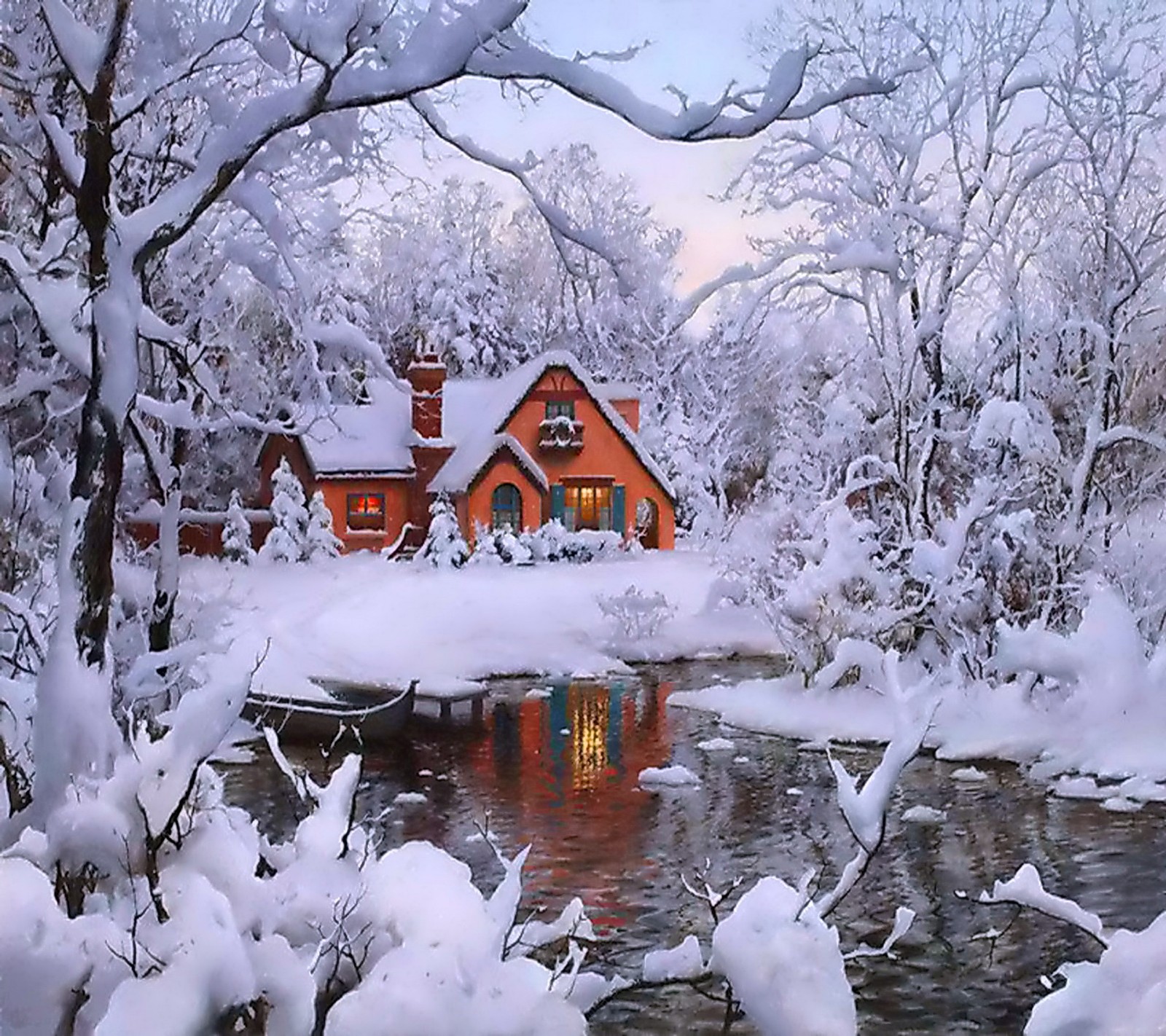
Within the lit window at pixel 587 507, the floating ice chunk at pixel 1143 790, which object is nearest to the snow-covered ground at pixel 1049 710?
the floating ice chunk at pixel 1143 790

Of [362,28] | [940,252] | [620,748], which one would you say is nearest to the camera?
[362,28]

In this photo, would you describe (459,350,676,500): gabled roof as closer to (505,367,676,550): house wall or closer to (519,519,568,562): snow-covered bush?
(505,367,676,550): house wall

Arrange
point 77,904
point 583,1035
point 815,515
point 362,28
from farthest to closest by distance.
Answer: point 815,515
point 362,28
point 77,904
point 583,1035

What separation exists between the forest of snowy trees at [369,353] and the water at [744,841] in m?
2.10

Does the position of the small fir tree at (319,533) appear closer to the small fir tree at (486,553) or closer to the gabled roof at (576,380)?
the small fir tree at (486,553)

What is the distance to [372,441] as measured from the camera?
3997cm

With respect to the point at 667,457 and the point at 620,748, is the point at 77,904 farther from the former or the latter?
the point at 667,457

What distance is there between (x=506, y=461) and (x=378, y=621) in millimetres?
12110

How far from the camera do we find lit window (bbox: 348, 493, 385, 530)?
39.3m

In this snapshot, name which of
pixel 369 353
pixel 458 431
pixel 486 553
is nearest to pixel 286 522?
pixel 486 553

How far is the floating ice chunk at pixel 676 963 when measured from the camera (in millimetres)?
5202

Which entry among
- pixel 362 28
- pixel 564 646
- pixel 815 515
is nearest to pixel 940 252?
pixel 815 515

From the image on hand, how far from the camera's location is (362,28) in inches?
241

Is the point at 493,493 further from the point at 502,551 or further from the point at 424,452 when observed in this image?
the point at 502,551
